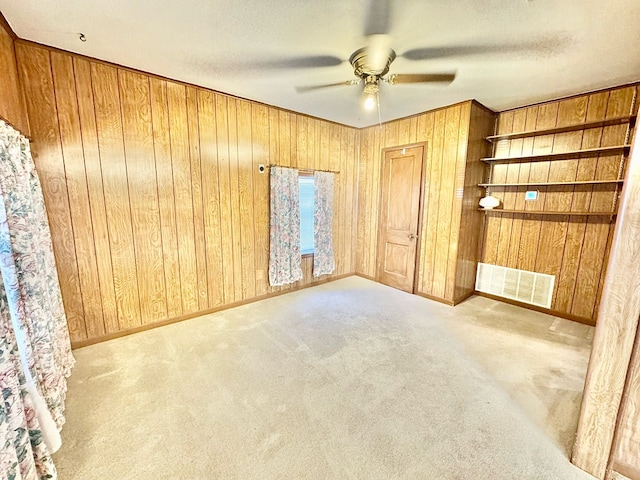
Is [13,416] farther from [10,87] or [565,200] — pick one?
[565,200]

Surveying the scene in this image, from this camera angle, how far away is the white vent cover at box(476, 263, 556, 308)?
3305mm

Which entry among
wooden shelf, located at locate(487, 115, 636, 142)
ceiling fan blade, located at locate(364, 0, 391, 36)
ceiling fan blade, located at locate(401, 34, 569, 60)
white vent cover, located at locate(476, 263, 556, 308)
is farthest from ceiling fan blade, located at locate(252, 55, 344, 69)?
white vent cover, located at locate(476, 263, 556, 308)

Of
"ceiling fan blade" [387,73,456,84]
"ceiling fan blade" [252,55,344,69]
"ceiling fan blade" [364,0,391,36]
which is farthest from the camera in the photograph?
"ceiling fan blade" [387,73,456,84]

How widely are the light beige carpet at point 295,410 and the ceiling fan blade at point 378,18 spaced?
2489 millimetres

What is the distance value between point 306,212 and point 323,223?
1.05 ft

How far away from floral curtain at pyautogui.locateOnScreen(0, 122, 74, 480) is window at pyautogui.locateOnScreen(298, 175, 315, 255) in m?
2.67

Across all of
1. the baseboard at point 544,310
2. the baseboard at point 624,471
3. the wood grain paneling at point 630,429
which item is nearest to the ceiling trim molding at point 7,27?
the wood grain paneling at point 630,429

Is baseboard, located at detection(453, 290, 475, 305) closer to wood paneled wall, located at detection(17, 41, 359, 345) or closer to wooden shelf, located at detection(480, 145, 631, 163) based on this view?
wooden shelf, located at detection(480, 145, 631, 163)

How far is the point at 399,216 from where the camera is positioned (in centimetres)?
406

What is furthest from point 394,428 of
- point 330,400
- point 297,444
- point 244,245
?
point 244,245

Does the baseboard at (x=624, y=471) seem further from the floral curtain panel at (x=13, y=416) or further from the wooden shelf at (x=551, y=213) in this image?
the floral curtain panel at (x=13, y=416)

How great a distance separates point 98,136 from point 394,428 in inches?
128

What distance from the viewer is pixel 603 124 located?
9.19 feet

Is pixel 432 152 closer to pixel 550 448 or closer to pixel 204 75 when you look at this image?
pixel 204 75
